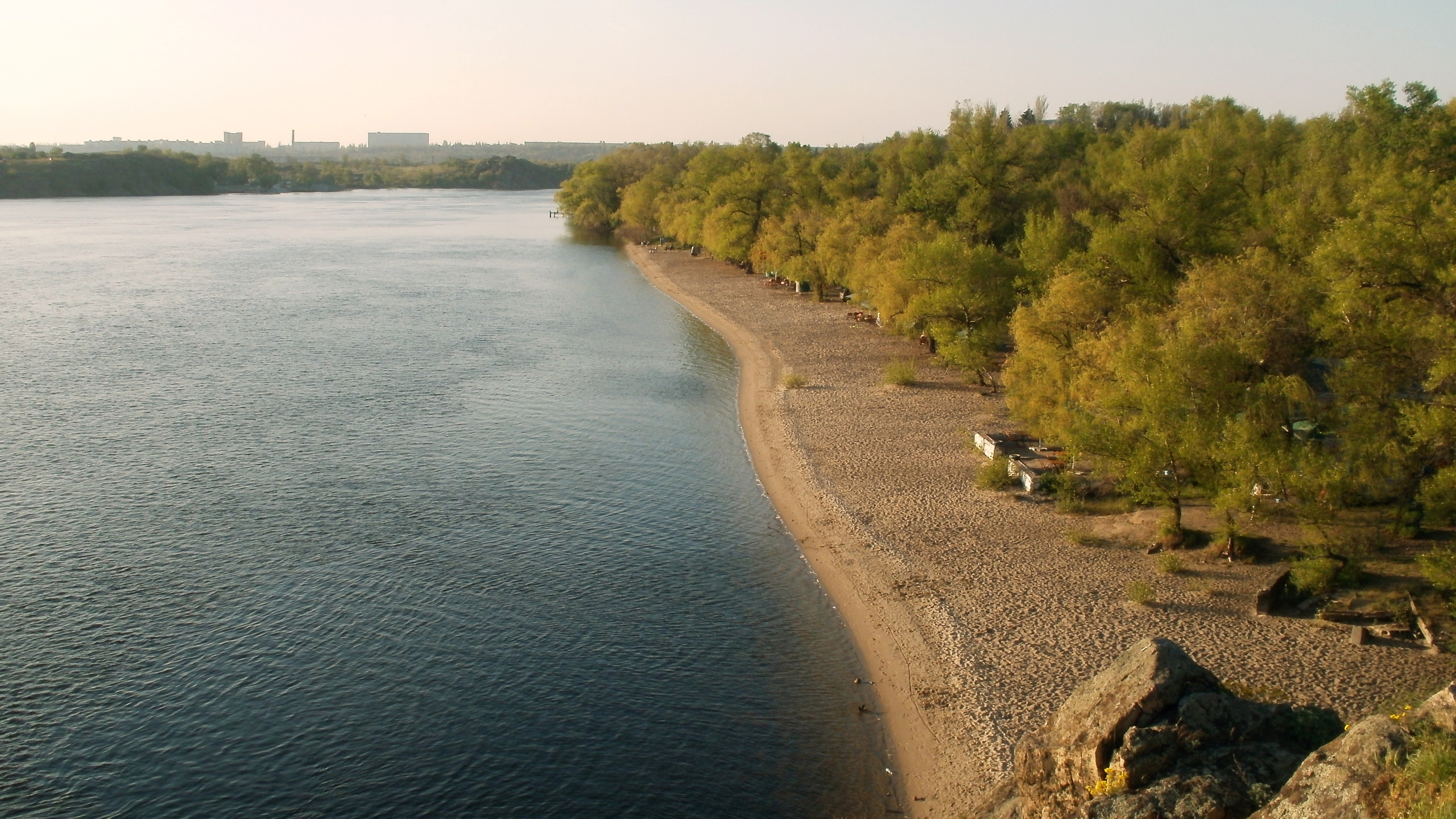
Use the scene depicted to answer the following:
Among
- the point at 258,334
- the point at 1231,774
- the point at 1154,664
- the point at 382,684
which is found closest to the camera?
the point at 1231,774

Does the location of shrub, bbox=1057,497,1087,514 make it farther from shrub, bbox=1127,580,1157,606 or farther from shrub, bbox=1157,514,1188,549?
shrub, bbox=1127,580,1157,606

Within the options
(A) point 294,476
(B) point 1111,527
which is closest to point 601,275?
(A) point 294,476

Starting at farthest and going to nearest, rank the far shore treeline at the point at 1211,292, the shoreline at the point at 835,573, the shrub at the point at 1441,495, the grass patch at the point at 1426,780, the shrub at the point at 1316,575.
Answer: the far shore treeline at the point at 1211,292 < the shrub at the point at 1316,575 < the shrub at the point at 1441,495 < the shoreline at the point at 835,573 < the grass patch at the point at 1426,780

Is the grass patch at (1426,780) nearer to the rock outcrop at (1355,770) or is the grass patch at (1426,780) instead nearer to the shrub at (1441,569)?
the rock outcrop at (1355,770)

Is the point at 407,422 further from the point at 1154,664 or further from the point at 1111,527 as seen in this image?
the point at 1154,664

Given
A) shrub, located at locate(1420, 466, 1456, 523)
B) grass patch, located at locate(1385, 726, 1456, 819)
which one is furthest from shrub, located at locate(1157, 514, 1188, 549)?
grass patch, located at locate(1385, 726, 1456, 819)

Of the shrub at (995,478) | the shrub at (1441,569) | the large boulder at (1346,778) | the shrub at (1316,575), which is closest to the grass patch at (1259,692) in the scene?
the shrub at (1441,569)
